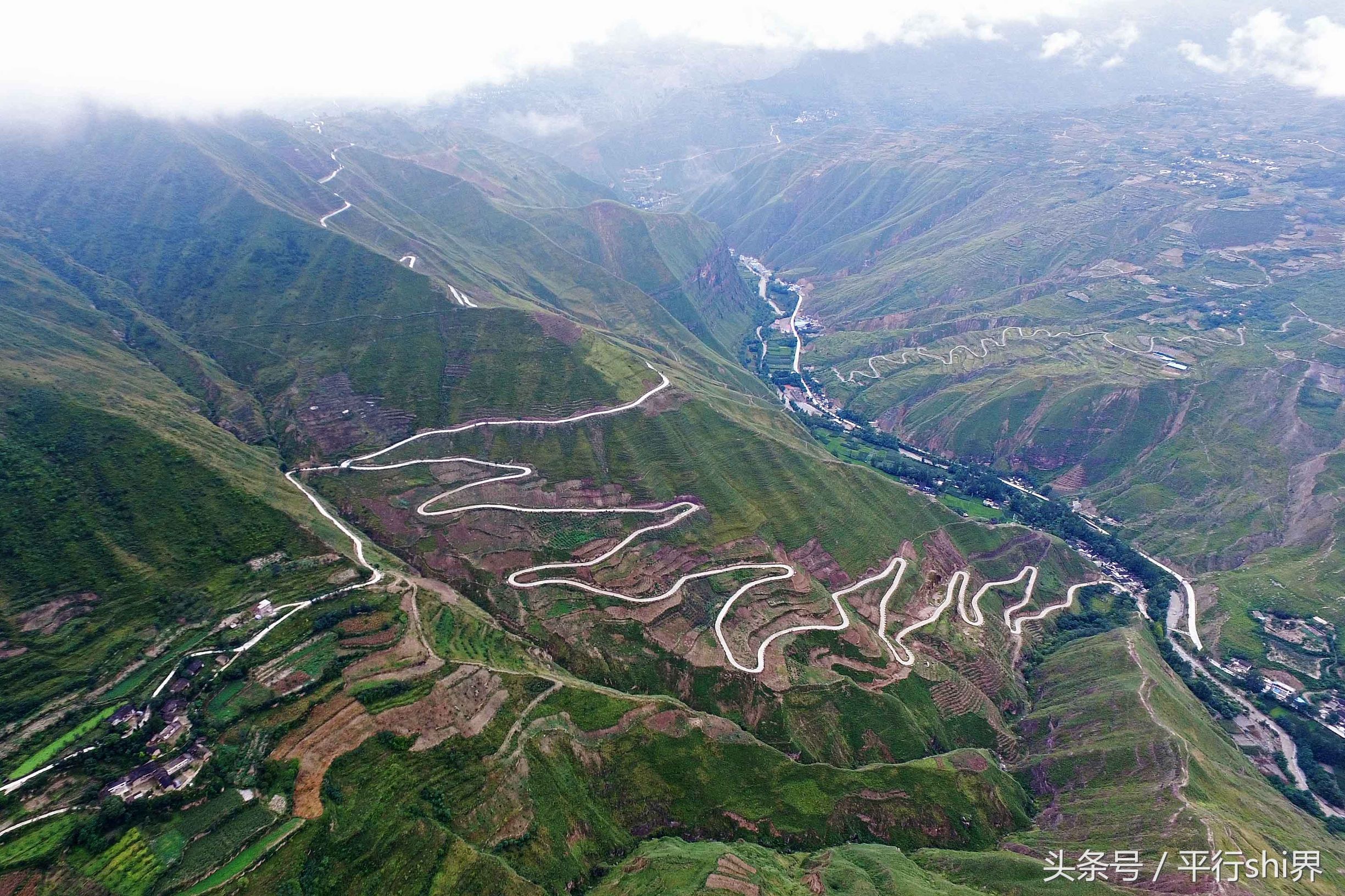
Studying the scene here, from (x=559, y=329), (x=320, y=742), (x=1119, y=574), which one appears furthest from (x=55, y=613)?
(x=1119, y=574)

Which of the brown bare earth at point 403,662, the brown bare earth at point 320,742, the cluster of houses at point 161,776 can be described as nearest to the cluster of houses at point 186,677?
the cluster of houses at point 161,776

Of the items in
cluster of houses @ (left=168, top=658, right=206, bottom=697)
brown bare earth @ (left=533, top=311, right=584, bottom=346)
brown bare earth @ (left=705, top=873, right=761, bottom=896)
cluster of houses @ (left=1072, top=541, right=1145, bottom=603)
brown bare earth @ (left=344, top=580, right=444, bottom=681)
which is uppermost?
brown bare earth @ (left=533, top=311, right=584, bottom=346)

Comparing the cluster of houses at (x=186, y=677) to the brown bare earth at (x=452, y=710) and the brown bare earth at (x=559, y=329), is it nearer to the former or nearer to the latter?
the brown bare earth at (x=452, y=710)

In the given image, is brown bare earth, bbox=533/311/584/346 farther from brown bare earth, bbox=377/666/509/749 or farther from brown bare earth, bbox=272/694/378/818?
brown bare earth, bbox=272/694/378/818

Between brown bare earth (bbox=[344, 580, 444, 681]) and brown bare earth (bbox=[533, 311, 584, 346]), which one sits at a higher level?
brown bare earth (bbox=[533, 311, 584, 346])

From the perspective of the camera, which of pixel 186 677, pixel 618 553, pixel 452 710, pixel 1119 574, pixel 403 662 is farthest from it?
pixel 1119 574

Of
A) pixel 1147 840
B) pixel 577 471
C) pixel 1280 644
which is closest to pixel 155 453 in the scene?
pixel 577 471

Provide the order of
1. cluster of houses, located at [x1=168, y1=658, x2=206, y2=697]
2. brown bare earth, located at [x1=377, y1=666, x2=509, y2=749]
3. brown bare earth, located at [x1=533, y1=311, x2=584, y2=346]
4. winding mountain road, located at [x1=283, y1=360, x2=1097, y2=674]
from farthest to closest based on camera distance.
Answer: brown bare earth, located at [x1=533, y1=311, x2=584, y2=346] < winding mountain road, located at [x1=283, y1=360, x2=1097, y2=674] < cluster of houses, located at [x1=168, y1=658, x2=206, y2=697] < brown bare earth, located at [x1=377, y1=666, x2=509, y2=749]

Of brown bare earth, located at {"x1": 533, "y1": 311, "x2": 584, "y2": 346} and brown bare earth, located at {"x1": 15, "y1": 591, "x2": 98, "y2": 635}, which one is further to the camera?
brown bare earth, located at {"x1": 533, "y1": 311, "x2": 584, "y2": 346}

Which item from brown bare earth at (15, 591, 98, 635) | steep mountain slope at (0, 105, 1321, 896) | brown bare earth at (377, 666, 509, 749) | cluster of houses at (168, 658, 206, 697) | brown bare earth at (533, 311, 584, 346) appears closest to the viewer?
steep mountain slope at (0, 105, 1321, 896)

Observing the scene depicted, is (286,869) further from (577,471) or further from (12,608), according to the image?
(577,471)

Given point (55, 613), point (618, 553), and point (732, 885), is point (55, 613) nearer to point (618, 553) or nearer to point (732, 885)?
point (618, 553)

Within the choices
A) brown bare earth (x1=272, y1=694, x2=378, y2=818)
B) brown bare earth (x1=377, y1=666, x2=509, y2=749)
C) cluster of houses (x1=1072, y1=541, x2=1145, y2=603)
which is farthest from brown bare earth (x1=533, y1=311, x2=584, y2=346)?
cluster of houses (x1=1072, y1=541, x2=1145, y2=603)
